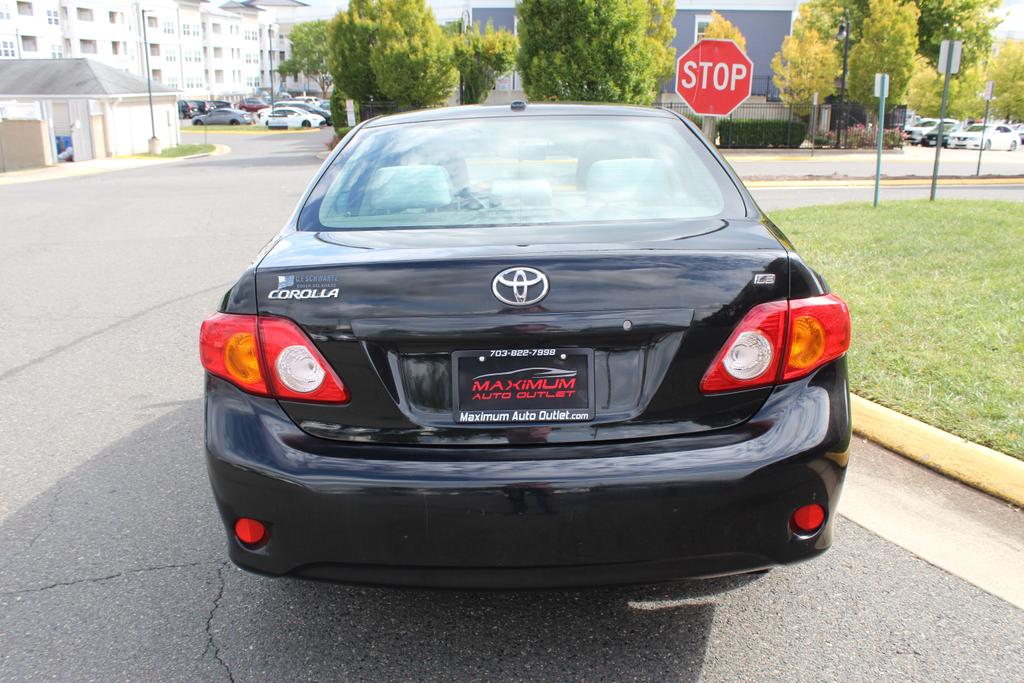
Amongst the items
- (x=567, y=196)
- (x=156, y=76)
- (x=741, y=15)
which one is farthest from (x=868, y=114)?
(x=156, y=76)

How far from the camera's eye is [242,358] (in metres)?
2.60

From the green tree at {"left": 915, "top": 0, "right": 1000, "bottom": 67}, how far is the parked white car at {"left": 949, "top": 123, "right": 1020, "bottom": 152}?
7401 mm

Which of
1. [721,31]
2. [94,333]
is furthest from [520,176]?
[721,31]

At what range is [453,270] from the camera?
2498 millimetres

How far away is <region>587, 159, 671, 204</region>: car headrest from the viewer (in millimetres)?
3301

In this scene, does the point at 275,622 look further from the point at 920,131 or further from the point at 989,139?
the point at 920,131

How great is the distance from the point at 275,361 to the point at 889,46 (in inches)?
1430

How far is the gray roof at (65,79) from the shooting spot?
1526 inches

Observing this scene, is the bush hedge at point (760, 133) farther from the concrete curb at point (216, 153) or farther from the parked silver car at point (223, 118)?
the parked silver car at point (223, 118)

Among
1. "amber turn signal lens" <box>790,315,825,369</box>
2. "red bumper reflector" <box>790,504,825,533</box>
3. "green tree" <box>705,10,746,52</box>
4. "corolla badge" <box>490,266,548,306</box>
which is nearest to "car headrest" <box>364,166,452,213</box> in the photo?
"corolla badge" <box>490,266,548,306</box>

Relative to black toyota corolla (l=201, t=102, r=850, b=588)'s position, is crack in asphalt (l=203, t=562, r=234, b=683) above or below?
below

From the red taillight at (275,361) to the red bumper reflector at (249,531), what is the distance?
36 cm

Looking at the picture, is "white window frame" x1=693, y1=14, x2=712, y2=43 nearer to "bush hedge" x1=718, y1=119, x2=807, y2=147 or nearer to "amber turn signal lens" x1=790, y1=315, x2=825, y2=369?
"bush hedge" x1=718, y1=119, x2=807, y2=147

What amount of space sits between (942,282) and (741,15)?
4021 centimetres
